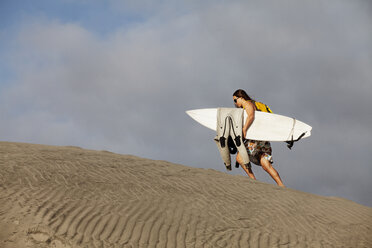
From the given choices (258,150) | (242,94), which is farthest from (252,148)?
(242,94)

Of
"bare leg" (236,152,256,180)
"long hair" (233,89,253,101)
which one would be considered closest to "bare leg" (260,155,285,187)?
"bare leg" (236,152,256,180)

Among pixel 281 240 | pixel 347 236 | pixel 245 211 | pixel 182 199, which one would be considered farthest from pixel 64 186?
pixel 347 236

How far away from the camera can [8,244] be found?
16.6ft

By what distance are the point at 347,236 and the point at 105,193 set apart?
12.5 ft

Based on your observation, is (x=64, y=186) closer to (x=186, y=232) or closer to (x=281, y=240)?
(x=186, y=232)

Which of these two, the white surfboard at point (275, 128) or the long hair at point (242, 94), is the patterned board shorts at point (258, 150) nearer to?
the white surfboard at point (275, 128)

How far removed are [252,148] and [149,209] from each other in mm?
4117

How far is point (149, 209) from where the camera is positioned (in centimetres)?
606

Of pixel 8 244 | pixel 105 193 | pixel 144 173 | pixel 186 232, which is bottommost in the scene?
pixel 8 244

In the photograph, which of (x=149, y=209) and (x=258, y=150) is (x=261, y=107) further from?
(x=149, y=209)

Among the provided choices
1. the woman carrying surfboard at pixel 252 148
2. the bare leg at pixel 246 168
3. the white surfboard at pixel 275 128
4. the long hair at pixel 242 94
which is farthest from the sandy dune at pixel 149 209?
the long hair at pixel 242 94

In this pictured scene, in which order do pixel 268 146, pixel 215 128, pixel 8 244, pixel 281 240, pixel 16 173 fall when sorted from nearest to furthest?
pixel 8 244
pixel 281 240
pixel 16 173
pixel 268 146
pixel 215 128

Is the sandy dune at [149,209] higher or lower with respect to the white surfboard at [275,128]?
lower

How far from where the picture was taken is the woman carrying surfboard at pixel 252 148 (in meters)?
9.26
